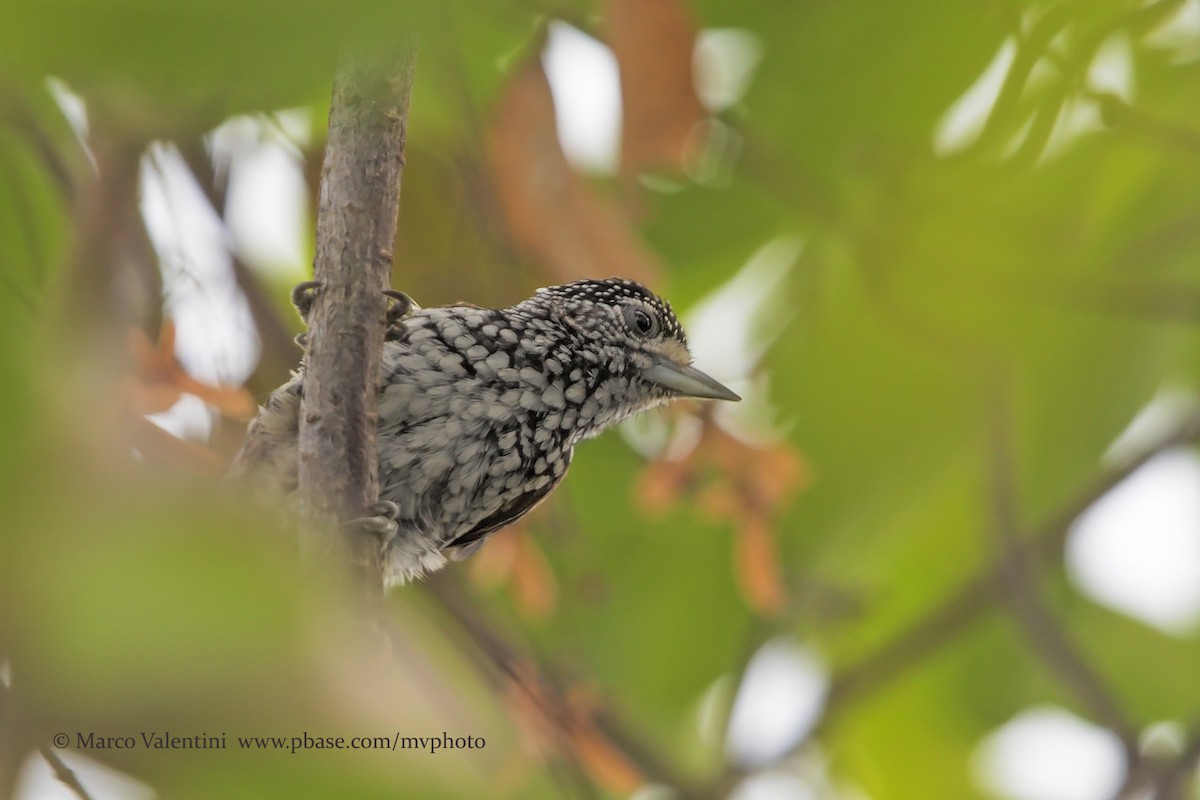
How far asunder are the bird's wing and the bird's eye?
544 millimetres

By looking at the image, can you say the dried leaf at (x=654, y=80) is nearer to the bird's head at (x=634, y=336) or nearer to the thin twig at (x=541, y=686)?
the bird's head at (x=634, y=336)

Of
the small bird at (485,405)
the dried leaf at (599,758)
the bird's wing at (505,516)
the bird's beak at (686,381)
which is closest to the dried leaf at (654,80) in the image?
the small bird at (485,405)

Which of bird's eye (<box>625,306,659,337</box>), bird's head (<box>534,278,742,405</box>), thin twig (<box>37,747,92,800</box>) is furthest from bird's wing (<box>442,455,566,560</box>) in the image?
thin twig (<box>37,747,92,800</box>)

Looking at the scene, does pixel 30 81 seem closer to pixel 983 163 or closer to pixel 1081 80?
pixel 1081 80

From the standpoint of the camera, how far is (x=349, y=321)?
2455 millimetres

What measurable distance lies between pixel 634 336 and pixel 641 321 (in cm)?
5

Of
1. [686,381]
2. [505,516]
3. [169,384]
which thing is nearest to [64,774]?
[169,384]

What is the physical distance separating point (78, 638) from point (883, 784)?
Result: 170 inches

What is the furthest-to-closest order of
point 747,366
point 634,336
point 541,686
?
point 747,366 → point 634,336 → point 541,686

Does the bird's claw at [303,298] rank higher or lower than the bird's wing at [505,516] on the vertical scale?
higher

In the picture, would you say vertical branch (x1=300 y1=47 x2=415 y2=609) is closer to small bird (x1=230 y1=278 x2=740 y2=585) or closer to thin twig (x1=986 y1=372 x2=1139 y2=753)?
small bird (x1=230 y1=278 x2=740 y2=585)

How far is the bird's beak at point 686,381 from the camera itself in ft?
12.6

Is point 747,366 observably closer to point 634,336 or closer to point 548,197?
point 634,336

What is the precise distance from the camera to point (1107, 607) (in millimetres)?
4820
